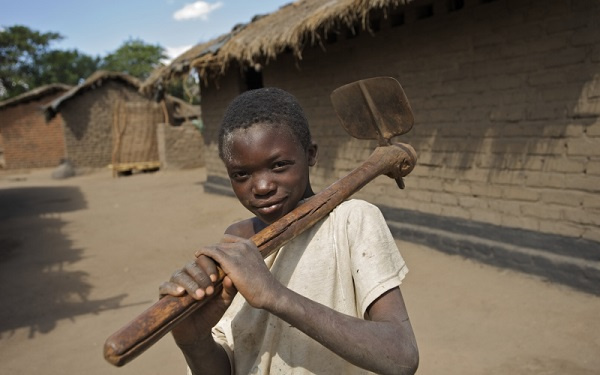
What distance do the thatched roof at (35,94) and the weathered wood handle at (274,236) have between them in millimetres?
21105

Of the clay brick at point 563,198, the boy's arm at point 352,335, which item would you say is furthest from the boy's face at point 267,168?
the clay brick at point 563,198

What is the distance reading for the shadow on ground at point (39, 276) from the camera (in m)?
4.42

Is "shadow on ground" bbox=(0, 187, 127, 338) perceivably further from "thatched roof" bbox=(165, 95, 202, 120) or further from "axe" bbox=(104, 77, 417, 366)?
"thatched roof" bbox=(165, 95, 202, 120)

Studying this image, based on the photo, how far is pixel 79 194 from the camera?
12.5m

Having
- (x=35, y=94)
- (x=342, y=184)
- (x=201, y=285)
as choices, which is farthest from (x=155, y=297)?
(x=35, y=94)

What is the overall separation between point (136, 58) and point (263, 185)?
3983 cm

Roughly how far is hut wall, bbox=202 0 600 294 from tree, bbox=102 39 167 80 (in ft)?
111

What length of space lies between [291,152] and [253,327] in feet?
1.32

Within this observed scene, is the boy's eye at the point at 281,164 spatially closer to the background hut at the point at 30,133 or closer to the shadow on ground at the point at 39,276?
the shadow on ground at the point at 39,276

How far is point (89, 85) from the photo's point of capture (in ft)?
56.1

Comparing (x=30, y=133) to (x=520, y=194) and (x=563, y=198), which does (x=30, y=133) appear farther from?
(x=563, y=198)

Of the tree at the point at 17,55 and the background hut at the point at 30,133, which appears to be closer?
the background hut at the point at 30,133

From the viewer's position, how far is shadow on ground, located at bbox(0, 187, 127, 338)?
4.42 meters

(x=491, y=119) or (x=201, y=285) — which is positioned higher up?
(x=491, y=119)
